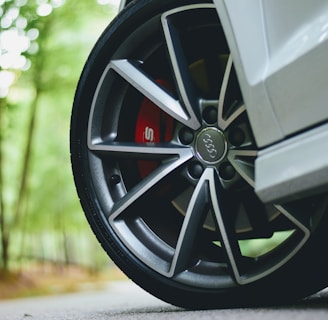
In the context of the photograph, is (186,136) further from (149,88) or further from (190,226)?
(190,226)

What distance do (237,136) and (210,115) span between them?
0.43ft

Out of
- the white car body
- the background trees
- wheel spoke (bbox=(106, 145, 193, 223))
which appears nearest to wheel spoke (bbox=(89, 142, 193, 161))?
wheel spoke (bbox=(106, 145, 193, 223))

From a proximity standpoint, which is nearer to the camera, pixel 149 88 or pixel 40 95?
pixel 149 88

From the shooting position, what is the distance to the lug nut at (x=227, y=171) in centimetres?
238

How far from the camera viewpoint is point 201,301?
93.9 inches

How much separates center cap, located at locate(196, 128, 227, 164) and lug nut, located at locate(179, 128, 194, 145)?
62mm

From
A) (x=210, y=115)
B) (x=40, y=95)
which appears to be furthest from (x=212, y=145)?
(x=40, y=95)

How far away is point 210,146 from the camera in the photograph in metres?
2.38

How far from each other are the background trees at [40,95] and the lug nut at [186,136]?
7.89 metres

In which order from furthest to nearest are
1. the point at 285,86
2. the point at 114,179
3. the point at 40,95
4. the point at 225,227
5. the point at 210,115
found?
the point at 40,95 → the point at 114,179 → the point at 210,115 → the point at 225,227 → the point at 285,86

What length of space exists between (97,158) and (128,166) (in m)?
0.14

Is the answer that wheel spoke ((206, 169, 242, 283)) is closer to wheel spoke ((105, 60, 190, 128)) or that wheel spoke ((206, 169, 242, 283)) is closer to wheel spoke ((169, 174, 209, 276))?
wheel spoke ((169, 174, 209, 276))

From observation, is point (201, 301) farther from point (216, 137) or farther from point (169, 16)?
point (169, 16)

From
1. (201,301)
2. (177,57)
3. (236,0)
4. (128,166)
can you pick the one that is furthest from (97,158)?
(236,0)
